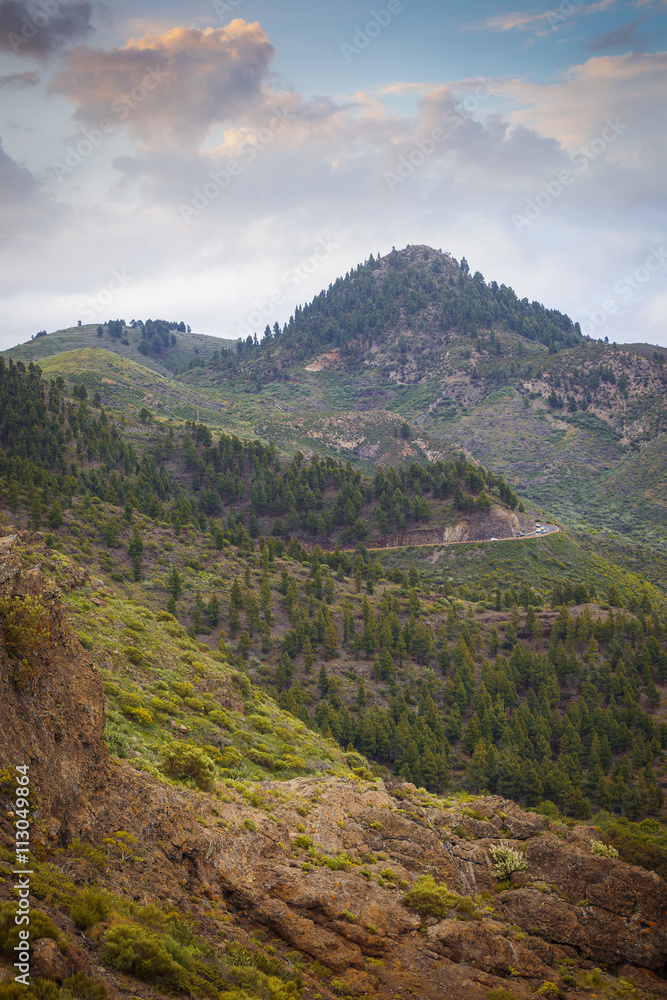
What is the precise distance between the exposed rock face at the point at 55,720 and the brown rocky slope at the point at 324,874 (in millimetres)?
51

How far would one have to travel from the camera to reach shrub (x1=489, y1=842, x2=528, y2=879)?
29297mm

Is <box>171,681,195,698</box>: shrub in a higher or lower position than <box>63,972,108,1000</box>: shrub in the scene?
lower

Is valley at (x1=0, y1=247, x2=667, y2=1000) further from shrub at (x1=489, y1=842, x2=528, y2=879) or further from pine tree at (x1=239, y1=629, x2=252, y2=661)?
pine tree at (x1=239, y1=629, x2=252, y2=661)

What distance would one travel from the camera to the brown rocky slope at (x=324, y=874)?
17.1m

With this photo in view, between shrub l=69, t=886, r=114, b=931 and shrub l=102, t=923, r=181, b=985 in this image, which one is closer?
shrub l=102, t=923, r=181, b=985

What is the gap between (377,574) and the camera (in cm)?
11194

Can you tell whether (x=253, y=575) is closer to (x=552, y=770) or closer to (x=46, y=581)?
(x=552, y=770)

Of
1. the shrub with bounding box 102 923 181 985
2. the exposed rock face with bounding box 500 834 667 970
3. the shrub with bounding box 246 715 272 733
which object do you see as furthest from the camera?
the shrub with bounding box 246 715 272 733

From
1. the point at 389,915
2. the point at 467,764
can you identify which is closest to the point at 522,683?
the point at 467,764

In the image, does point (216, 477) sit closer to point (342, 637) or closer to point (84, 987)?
point (342, 637)

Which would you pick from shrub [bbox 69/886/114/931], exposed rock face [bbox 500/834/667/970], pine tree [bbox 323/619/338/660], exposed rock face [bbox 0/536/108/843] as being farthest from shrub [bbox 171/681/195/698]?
pine tree [bbox 323/619/338/660]

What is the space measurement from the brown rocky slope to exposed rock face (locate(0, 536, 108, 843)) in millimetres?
51

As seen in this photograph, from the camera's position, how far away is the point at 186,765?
2498 centimetres

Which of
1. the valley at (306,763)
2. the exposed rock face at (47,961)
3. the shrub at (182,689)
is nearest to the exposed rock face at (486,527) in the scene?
the valley at (306,763)
